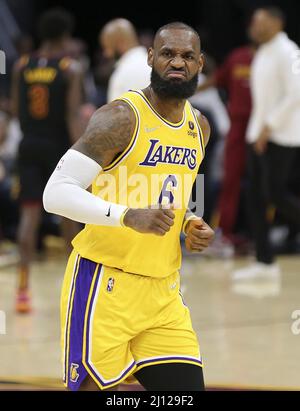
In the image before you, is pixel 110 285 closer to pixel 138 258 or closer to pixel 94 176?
pixel 138 258

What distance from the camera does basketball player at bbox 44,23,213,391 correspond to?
3252mm

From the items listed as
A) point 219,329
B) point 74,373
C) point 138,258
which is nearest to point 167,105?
point 138,258

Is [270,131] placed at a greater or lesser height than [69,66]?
lesser

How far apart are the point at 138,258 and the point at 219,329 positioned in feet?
8.73

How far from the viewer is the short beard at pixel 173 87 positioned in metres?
3.28

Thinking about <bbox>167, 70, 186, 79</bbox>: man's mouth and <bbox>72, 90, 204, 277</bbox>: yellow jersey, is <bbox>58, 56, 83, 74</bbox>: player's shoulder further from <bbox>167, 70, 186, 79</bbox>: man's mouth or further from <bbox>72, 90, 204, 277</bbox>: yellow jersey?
<bbox>167, 70, 186, 79</bbox>: man's mouth

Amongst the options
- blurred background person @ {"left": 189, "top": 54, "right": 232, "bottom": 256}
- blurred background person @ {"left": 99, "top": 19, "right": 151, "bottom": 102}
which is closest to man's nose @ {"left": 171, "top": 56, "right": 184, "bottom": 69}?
blurred background person @ {"left": 99, "top": 19, "right": 151, "bottom": 102}

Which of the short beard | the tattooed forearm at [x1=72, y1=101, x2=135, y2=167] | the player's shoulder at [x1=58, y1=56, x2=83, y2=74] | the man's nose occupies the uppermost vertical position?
the player's shoulder at [x1=58, y1=56, x2=83, y2=74]

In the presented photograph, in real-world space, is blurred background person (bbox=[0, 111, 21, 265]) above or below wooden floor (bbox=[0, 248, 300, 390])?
above

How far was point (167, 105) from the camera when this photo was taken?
338 centimetres

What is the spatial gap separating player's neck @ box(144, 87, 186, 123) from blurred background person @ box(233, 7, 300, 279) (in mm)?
3930

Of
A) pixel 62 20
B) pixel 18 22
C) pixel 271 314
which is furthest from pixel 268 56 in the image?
pixel 18 22

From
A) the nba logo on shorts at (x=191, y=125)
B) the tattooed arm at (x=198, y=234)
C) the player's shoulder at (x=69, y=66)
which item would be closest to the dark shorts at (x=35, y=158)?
the player's shoulder at (x=69, y=66)

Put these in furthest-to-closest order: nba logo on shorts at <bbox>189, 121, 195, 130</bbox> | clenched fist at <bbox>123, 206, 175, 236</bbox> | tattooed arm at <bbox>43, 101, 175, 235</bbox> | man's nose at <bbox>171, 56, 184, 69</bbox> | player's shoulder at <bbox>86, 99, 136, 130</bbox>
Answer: nba logo on shorts at <bbox>189, 121, 195, 130</bbox>
man's nose at <bbox>171, 56, 184, 69</bbox>
player's shoulder at <bbox>86, 99, 136, 130</bbox>
tattooed arm at <bbox>43, 101, 175, 235</bbox>
clenched fist at <bbox>123, 206, 175, 236</bbox>
